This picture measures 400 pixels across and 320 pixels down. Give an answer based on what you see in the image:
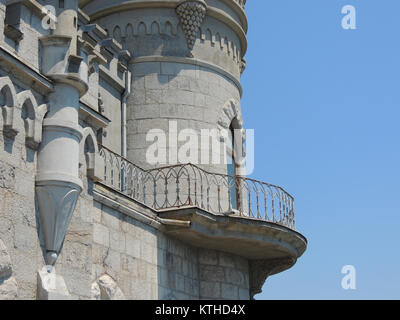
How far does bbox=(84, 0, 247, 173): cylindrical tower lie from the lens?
16.3 m

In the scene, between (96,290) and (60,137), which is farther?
(96,290)

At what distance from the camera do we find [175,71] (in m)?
16.7

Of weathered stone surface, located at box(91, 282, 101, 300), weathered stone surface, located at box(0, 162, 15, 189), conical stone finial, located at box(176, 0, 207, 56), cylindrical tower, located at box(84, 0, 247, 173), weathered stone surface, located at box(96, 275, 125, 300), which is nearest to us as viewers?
weathered stone surface, located at box(0, 162, 15, 189)

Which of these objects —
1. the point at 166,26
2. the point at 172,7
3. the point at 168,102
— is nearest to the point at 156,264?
the point at 168,102

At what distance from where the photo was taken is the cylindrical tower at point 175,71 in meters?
16.3

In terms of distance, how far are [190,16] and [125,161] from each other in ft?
13.8

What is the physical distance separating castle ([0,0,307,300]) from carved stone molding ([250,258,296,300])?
29mm

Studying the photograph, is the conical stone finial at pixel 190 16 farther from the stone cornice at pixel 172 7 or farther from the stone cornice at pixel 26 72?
the stone cornice at pixel 26 72

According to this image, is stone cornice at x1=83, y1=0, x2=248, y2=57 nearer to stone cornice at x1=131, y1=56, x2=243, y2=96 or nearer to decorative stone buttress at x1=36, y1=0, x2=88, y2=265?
stone cornice at x1=131, y1=56, x2=243, y2=96

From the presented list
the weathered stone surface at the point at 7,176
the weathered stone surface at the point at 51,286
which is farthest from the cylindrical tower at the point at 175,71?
the weathered stone surface at the point at 7,176

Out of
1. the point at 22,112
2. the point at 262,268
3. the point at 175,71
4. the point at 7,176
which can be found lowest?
the point at 262,268

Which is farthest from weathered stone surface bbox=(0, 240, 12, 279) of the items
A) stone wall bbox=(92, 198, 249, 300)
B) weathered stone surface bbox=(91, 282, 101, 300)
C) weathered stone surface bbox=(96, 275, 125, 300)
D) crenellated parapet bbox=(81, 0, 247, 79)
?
crenellated parapet bbox=(81, 0, 247, 79)

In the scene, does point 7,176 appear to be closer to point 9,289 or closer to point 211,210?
point 9,289

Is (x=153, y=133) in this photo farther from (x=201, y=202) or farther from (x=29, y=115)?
(x=29, y=115)
